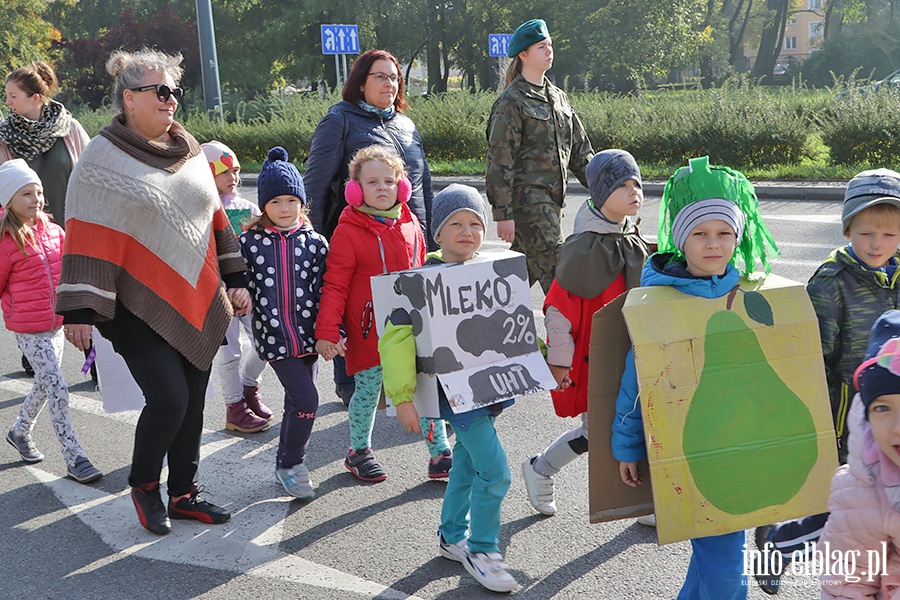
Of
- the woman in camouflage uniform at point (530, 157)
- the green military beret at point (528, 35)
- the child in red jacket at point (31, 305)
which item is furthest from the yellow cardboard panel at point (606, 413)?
the child in red jacket at point (31, 305)

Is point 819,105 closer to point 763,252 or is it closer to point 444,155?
point 444,155

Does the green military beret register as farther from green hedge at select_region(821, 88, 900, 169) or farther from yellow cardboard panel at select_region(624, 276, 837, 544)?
green hedge at select_region(821, 88, 900, 169)

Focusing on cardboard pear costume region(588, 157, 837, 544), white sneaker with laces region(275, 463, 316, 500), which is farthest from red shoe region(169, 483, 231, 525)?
cardboard pear costume region(588, 157, 837, 544)

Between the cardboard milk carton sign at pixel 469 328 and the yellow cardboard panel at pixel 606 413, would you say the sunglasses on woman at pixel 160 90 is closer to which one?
the cardboard milk carton sign at pixel 469 328

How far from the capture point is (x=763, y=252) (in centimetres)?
328

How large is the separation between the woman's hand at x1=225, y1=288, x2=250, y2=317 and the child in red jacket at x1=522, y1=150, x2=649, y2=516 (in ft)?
4.76

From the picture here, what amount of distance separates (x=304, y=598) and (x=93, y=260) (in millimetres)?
1639

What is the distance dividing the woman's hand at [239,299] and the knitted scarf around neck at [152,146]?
0.65 metres

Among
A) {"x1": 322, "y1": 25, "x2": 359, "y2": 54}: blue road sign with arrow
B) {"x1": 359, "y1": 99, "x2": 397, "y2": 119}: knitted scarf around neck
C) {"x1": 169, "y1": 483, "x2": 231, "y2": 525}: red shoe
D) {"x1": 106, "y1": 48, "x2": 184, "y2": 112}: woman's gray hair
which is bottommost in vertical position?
{"x1": 169, "y1": 483, "x2": 231, "y2": 525}: red shoe

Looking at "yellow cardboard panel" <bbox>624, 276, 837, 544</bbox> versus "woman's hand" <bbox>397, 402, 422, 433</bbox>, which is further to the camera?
"woman's hand" <bbox>397, 402, 422, 433</bbox>

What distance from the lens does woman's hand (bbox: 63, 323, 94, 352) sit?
4.04m

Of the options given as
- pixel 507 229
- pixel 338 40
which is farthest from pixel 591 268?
pixel 338 40

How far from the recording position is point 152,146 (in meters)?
4.10

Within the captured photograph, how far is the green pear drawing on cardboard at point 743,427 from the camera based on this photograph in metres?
3.06
